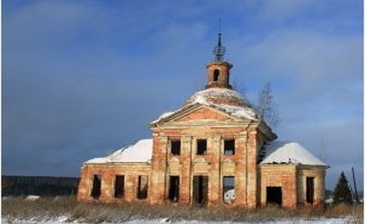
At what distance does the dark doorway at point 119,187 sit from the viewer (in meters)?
27.2

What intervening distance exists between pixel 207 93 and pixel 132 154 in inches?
210

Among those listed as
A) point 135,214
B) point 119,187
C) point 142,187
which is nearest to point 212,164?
point 142,187

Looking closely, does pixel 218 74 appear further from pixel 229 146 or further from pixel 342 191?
pixel 342 191

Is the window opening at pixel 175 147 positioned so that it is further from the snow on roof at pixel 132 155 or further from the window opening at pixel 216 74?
the window opening at pixel 216 74

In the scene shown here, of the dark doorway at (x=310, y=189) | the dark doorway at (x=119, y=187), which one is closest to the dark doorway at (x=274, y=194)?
the dark doorway at (x=310, y=189)

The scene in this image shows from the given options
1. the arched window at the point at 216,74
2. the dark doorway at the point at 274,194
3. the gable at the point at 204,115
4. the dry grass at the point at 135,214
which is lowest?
the dry grass at the point at 135,214

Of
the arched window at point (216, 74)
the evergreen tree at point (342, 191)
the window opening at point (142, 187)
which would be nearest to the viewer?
the window opening at point (142, 187)

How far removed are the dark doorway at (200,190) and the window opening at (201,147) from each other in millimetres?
1482

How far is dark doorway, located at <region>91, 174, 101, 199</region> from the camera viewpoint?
27364 mm

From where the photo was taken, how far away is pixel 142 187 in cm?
2791

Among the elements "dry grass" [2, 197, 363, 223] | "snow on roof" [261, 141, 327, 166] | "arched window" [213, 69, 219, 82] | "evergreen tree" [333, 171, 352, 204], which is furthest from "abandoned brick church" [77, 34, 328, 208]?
"evergreen tree" [333, 171, 352, 204]

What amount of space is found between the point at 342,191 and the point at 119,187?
1365 centimetres

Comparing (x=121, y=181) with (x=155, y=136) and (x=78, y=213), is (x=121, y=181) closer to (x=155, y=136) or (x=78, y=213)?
(x=155, y=136)

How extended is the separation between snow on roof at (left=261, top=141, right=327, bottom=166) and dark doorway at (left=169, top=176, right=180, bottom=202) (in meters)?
4.98
